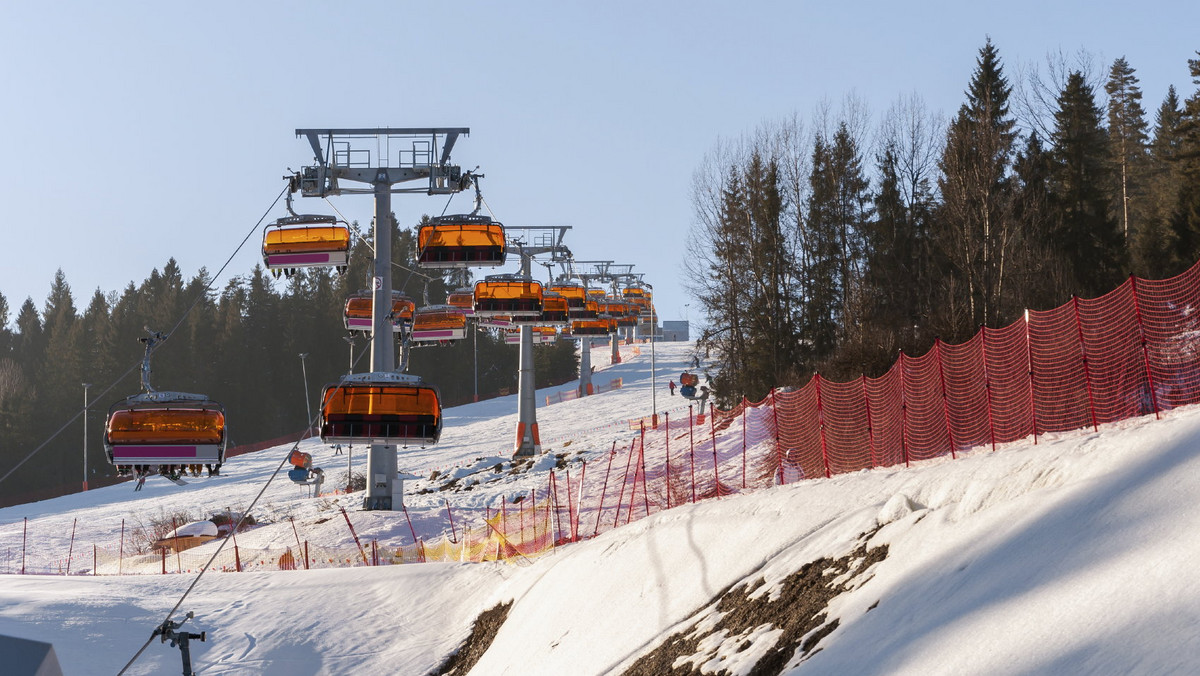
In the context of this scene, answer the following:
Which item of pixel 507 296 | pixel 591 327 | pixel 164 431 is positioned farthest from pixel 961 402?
pixel 591 327

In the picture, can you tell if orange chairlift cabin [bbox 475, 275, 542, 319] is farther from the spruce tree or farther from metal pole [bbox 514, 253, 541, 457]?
the spruce tree

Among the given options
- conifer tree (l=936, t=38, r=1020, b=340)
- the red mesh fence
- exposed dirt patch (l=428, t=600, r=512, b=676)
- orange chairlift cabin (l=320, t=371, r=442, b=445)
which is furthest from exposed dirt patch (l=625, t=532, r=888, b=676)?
conifer tree (l=936, t=38, r=1020, b=340)

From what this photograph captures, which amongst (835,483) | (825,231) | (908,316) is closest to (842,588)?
(835,483)

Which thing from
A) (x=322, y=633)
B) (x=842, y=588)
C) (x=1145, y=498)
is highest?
(x=1145, y=498)

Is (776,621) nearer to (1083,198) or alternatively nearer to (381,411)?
(381,411)

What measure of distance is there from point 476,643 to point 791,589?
8.51 metres

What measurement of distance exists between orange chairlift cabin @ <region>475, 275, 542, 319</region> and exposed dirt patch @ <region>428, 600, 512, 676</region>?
10.2 m

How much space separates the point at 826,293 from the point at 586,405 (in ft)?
66.4

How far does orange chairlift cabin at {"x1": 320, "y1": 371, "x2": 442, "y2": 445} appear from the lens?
57.1 ft

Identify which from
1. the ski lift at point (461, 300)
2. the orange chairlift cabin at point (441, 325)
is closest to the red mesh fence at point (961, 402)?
the ski lift at point (461, 300)

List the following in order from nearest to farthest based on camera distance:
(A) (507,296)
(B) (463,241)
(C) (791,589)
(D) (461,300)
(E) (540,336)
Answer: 1. (C) (791,589)
2. (B) (463,241)
3. (A) (507,296)
4. (D) (461,300)
5. (E) (540,336)

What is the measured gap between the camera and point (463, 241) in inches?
899

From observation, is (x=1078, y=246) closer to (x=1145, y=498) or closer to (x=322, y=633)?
(x=322, y=633)

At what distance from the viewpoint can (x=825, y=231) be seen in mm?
53688
